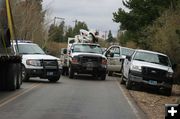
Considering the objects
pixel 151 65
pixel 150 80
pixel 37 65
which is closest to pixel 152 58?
pixel 151 65

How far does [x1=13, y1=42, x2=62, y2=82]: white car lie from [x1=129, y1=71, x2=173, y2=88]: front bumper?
3842 millimetres

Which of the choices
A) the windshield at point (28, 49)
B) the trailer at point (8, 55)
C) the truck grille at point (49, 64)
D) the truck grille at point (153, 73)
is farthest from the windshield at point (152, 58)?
the trailer at point (8, 55)

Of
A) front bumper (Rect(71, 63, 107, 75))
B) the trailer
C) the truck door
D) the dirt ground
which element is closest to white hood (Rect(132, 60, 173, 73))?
the dirt ground

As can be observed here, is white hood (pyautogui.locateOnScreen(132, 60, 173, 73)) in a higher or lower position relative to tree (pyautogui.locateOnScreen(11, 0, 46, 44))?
lower

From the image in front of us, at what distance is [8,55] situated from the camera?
14953 millimetres

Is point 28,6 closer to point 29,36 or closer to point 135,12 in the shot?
point 29,36

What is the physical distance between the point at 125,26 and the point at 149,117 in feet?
125

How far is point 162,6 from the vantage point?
42188 mm

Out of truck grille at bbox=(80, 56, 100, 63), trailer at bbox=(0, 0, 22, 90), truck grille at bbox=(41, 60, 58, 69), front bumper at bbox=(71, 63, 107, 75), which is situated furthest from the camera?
truck grille at bbox=(80, 56, 100, 63)

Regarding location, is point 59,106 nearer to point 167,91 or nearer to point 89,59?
point 167,91

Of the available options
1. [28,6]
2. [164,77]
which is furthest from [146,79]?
[28,6]

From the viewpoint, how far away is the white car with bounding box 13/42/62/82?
21.1 meters

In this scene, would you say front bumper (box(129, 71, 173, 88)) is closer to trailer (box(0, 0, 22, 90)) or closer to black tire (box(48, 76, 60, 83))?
black tire (box(48, 76, 60, 83))

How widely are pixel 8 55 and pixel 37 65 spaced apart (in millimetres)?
6360
